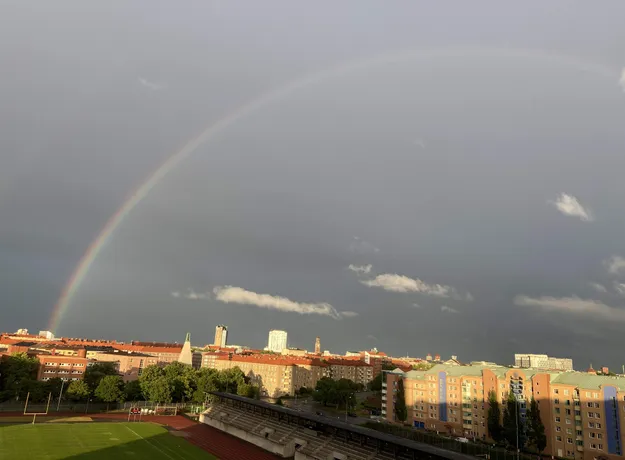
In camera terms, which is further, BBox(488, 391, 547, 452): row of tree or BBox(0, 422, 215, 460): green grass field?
BBox(488, 391, 547, 452): row of tree

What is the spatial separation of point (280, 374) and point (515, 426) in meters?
65.1

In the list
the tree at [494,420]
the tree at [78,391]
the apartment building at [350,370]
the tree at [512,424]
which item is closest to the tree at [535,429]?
the tree at [512,424]

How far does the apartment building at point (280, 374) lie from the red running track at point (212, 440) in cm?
5148

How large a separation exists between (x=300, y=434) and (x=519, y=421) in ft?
118

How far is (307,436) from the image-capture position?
4316 cm

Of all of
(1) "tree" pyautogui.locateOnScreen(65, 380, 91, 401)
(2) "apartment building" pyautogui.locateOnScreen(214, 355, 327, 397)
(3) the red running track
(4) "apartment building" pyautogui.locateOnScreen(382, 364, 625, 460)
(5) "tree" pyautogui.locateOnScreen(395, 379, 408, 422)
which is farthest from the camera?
(2) "apartment building" pyautogui.locateOnScreen(214, 355, 327, 397)

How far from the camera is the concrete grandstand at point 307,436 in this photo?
34031 mm

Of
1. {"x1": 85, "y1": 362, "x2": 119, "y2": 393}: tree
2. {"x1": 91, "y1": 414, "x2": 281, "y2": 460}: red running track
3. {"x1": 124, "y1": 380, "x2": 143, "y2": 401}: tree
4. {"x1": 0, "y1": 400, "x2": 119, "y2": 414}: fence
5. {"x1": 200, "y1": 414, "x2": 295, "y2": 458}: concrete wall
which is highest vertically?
{"x1": 85, "y1": 362, "x2": 119, "y2": 393}: tree

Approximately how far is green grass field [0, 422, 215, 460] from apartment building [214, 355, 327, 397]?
63318 millimetres

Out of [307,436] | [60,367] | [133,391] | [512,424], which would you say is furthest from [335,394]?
[60,367]

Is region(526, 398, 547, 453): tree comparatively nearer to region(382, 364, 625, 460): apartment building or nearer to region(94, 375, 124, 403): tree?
region(382, 364, 625, 460): apartment building

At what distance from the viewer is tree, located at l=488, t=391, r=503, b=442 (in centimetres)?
6238

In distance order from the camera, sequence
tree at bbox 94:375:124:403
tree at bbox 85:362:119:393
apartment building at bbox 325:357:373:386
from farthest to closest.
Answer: apartment building at bbox 325:357:373:386 < tree at bbox 85:362:119:393 < tree at bbox 94:375:124:403

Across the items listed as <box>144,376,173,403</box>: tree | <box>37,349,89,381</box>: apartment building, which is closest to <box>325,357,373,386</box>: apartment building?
<box>37,349,89,381</box>: apartment building
